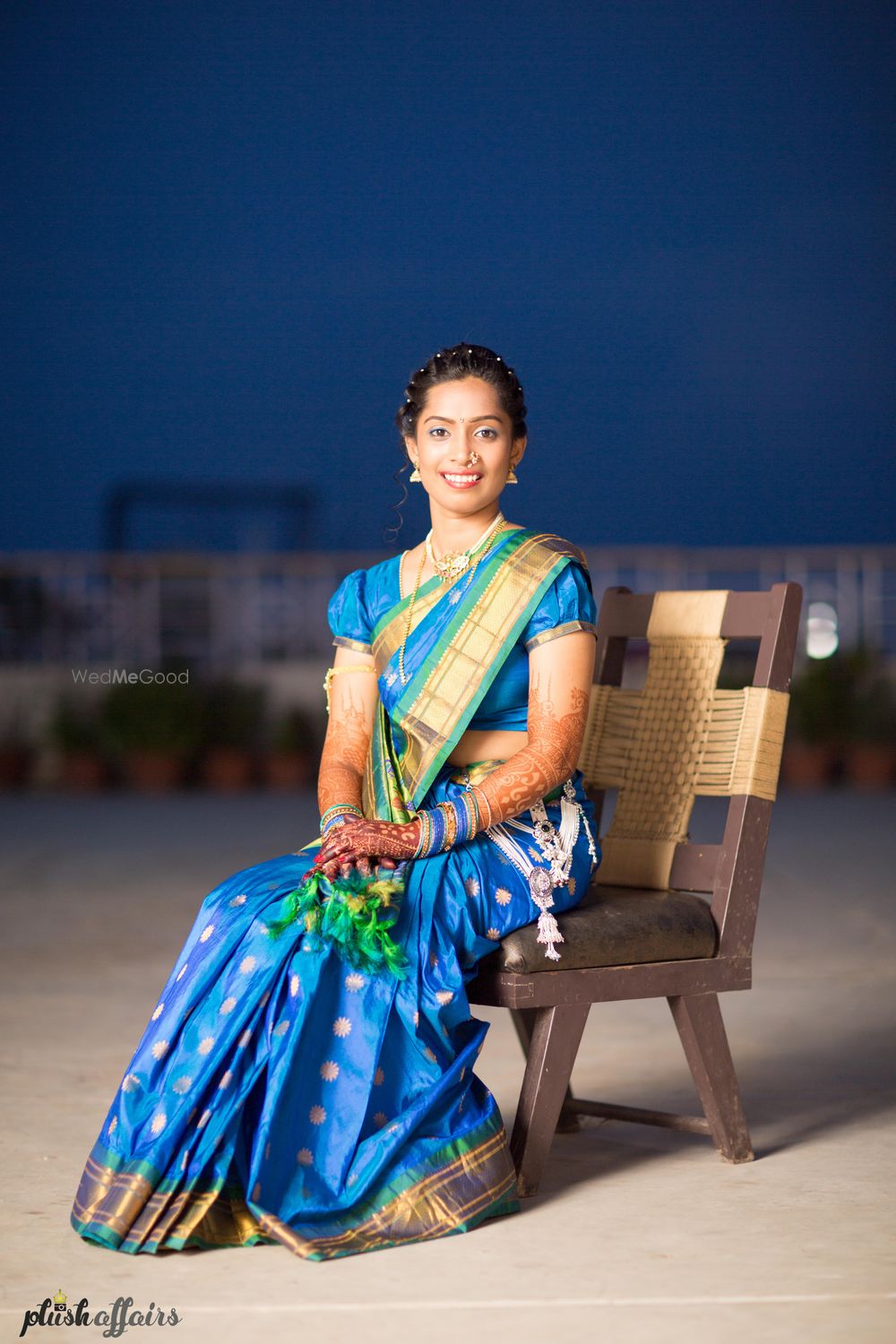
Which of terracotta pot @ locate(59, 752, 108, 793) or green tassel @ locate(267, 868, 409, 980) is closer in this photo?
green tassel @ locate(267, 868, 409, 980)

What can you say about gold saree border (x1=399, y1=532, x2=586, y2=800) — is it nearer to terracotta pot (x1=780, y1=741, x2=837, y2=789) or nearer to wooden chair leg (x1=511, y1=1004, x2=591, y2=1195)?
wooden chair leg (x1=511, y1=1004, x2=591, y2=1195)

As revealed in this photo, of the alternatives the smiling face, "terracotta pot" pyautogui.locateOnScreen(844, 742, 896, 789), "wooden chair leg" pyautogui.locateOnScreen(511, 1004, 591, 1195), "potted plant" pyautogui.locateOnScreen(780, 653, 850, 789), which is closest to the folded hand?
"wooden chair leg" pyautogui.locateOnScreen(511, 1004, 591, 1195)

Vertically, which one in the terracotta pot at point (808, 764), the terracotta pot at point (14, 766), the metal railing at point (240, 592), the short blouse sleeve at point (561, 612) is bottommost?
the terracotta pot at point (14, 766)

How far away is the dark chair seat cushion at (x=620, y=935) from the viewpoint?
261 cm

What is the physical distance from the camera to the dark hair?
2.83m

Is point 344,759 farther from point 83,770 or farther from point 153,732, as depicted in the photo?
point 83,770

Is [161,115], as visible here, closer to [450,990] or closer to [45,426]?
[45,426]

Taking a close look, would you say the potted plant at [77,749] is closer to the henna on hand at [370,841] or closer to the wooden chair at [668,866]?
the wooden chair at [668,866]

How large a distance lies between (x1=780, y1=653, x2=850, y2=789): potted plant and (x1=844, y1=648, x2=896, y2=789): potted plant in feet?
0.24

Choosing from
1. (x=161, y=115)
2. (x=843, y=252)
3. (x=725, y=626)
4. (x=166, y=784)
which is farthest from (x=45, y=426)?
(x=725, y=626)

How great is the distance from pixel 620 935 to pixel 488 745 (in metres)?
0.38

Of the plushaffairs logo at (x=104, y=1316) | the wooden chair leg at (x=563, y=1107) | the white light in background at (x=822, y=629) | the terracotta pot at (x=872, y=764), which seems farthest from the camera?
the white light in background at (x=822, y=629)

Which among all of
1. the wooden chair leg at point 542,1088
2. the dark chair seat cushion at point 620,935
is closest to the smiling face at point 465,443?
the dark chair seat cushion at point 620,935

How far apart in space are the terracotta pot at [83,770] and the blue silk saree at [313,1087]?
27.0 ft
